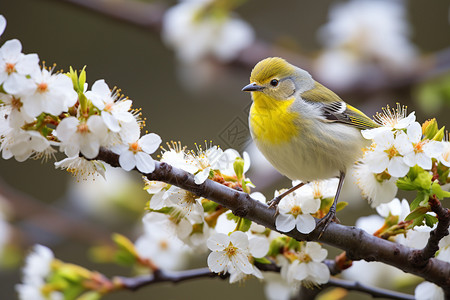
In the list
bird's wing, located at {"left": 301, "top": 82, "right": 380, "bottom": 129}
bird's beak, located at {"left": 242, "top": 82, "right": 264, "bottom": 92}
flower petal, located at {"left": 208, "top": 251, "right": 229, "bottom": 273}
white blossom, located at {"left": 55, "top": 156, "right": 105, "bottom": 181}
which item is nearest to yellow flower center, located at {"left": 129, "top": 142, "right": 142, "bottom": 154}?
white blossom, located at {"left": 55, "top": 156, "right": 105, "bottom": 181}

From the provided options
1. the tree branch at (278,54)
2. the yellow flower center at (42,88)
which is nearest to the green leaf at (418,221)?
the yellow flower center at (42,88)

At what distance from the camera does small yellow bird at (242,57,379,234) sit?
177 cm

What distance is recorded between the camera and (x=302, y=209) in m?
1.42

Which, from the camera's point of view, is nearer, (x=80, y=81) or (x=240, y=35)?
Answer: (x=80, y=81)

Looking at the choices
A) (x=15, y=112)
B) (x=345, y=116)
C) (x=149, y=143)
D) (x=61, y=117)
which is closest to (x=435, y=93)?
(x=345, y=116)

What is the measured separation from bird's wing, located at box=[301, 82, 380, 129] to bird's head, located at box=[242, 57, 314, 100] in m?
0.06

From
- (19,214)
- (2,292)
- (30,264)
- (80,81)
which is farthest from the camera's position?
(2,292)

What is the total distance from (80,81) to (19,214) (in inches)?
79.4

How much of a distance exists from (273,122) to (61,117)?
0.86 metres

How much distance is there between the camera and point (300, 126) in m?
1.84

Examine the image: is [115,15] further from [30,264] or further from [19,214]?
[30,264]

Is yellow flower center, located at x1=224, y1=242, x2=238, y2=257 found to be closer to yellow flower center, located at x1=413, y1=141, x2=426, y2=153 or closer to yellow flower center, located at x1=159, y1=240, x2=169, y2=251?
yellow flower center, located at x1=413, y1=141, x2=426, y2=153

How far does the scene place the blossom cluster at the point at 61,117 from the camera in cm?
111

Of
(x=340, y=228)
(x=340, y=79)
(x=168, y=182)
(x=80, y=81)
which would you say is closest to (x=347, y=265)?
(x=340, y=228)
